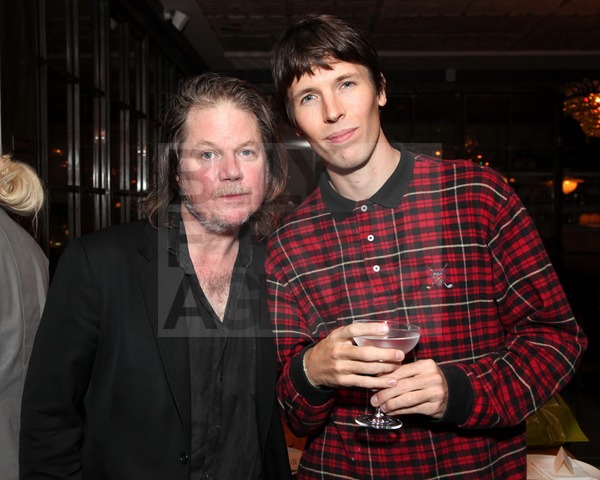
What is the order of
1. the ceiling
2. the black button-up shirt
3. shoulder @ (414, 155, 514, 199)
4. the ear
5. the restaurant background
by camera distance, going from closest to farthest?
shoulder @ (414, 155, 514, 199) → the black button-up shirt → the ear → the restaurant background → the ceiling

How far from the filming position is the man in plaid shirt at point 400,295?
1334 mm

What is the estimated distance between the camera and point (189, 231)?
1736 millimetres

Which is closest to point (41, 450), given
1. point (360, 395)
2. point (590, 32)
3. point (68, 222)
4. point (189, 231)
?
point (189, 231)

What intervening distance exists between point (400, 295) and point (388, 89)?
148cm

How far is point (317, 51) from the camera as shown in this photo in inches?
59.6

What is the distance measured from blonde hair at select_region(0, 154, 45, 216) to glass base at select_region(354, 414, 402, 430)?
Answer: 3.55 feet

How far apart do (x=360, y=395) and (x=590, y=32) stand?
6.20m

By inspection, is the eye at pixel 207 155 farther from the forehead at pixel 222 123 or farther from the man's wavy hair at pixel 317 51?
the man's wavy hair at pixel 317 51

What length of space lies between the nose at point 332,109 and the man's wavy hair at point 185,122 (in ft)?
1.13

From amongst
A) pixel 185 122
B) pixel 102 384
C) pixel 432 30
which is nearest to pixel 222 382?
pixel 102 384

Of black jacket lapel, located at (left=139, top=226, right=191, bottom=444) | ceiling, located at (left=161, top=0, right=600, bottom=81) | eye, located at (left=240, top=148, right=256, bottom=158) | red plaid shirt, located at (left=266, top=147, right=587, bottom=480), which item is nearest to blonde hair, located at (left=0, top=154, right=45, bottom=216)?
black jacket lapel, located at (left=139, top=226, right=191, bottom=444)

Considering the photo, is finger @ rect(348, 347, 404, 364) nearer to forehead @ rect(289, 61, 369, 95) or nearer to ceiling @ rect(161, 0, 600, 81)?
forehead @ rect(289, 61, 369, 95)

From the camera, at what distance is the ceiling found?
5375 mm

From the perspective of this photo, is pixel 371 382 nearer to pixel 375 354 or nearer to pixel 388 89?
pixel 375 354
